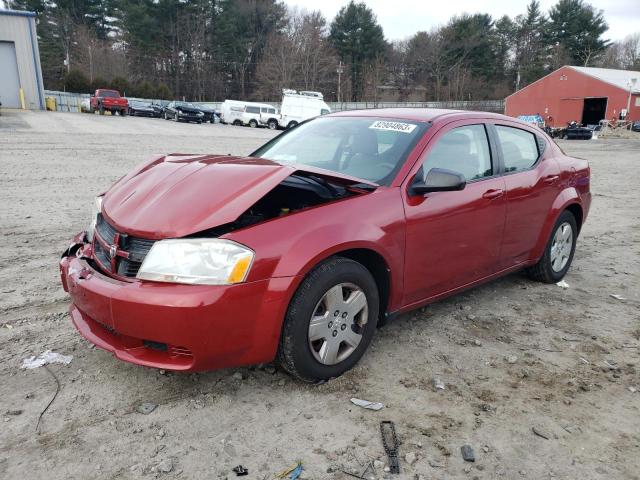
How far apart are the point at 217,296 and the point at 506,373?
76.8 inches

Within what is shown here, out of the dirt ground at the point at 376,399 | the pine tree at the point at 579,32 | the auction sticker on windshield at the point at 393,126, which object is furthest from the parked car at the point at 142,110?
the pine tree at the point at 579,32

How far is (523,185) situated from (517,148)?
376mm

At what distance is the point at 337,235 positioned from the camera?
287 cm

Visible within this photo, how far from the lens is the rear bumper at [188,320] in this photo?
2486 millimetres

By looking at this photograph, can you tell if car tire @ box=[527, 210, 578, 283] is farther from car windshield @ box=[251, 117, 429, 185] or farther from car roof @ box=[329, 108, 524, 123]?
car windshield @ box=[251, 117, 429, 185]

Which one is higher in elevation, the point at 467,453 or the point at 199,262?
the point at 199,262

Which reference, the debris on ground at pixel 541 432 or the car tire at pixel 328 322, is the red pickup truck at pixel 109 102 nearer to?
the car tire at pixel 328 322

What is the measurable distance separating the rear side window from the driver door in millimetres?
218

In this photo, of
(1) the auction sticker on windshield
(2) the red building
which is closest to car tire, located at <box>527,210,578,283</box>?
(1) the auction sticker on windshield

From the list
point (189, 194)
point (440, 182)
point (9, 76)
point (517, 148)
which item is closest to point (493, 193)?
point (517, 148)

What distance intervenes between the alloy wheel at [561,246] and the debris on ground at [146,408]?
12.4ft

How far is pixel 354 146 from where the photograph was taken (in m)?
3.78

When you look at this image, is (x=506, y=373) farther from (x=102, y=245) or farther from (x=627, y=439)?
(x=102, y=245)

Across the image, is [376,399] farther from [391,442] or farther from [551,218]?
[551,218]
